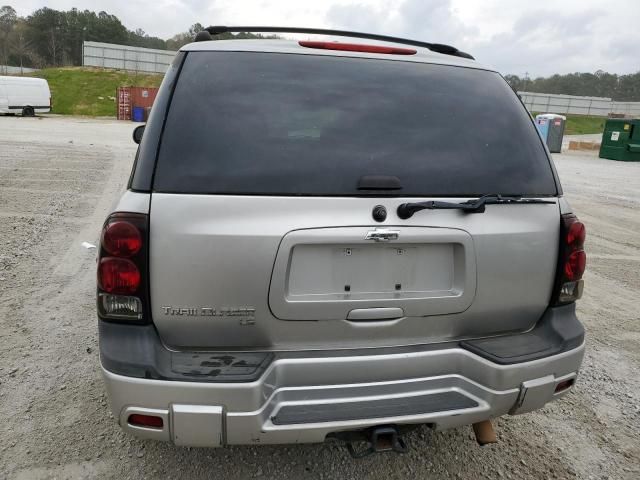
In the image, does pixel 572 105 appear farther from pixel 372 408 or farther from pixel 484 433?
pixel 372 408

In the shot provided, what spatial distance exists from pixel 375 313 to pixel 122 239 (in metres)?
1.01

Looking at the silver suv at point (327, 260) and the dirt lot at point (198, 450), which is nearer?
the silver suv at point (327, 260)

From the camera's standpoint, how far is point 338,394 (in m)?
1.89

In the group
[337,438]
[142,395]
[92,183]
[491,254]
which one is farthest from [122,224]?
[92,183]

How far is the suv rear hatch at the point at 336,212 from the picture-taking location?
1.78m

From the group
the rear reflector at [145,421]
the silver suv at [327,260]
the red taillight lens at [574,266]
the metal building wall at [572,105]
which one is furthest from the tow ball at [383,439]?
the metal building wall at [572,105]

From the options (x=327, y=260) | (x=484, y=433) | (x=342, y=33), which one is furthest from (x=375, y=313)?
(x=342, y=33)

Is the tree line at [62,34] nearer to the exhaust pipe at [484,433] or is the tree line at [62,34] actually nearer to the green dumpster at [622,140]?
the green dumpster at [622,140]

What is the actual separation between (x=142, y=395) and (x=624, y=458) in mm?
2442

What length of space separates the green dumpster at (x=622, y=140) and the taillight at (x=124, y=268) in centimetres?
2482

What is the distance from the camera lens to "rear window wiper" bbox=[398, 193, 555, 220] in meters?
1.88

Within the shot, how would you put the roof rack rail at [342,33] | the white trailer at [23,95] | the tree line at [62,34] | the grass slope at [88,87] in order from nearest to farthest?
the roof rack rail at [342,33] < the white trailer at [23,95] < the grass slope at [88,87] < the tree line at [62,34]

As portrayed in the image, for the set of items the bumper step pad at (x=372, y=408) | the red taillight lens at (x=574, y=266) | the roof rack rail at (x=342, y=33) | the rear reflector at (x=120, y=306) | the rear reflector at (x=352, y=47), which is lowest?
the bumper step pad at (x=372, y=408)

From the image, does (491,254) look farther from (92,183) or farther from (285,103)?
(92,183)
